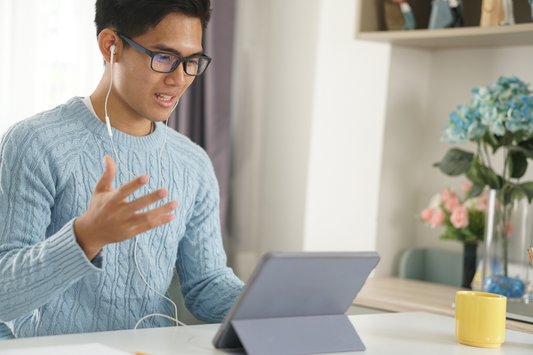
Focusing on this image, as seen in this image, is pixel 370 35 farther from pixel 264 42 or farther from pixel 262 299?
pixel 262 299

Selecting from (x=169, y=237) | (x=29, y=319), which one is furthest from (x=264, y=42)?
(x=29, y=319)

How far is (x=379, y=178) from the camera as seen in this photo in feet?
7.75

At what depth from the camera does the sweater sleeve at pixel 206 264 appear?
1.39 meters

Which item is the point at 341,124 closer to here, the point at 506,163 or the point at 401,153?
the point at 401,153

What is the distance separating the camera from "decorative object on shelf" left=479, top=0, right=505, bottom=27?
77.6 inches

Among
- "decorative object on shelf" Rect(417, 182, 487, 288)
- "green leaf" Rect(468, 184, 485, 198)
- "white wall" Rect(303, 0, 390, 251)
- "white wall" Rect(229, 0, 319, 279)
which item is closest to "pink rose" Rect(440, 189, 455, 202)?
"decorative object on shelf" Rect(417, 182, 487, 288)

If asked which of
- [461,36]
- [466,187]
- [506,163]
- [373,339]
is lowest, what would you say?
[373,339]

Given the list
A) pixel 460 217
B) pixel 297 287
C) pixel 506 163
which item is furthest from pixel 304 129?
pixel 297 287

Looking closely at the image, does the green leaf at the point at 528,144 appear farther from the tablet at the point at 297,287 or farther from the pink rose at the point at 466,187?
the tablet at the point at 297,287

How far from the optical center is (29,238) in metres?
1.19

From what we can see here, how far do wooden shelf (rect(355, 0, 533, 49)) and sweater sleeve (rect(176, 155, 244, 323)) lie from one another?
931 millimetres

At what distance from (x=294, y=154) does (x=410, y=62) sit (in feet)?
2.04

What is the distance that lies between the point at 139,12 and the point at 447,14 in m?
1.16

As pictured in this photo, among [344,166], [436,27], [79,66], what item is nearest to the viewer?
[436,27]
